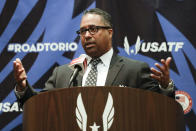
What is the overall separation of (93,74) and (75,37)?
0.96 m

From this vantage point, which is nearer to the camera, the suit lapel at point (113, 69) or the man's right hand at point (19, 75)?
the man's right hand at point (19, 75)

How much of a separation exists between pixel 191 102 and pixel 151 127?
1.63m

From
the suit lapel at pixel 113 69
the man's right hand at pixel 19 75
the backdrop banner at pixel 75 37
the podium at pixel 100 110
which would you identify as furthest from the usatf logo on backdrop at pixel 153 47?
the podium at pixel 100 110

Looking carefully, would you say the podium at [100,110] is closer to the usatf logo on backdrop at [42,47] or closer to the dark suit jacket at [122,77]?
the dark suit jacket at [122,77]

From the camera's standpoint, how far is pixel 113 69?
3.00 m

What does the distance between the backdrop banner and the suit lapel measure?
687 mm

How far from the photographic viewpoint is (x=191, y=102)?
12.0 ft

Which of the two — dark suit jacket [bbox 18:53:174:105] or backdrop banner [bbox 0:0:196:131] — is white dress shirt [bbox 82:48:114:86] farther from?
backdrop banner [bbox 0:0:196:131]

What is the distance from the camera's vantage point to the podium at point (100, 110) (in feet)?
6.82

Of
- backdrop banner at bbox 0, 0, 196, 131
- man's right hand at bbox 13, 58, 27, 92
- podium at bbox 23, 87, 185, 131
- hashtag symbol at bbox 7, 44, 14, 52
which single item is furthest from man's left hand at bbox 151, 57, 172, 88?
hashtag symbol at bbox 7, 44, 14, 52

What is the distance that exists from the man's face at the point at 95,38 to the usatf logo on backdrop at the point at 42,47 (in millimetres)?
734

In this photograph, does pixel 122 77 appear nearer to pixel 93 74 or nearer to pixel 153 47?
pixel 93 74

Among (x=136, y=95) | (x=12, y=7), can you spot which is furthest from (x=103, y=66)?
(x=12, y=7)

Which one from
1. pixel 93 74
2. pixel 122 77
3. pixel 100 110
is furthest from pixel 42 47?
pixel 100 110
